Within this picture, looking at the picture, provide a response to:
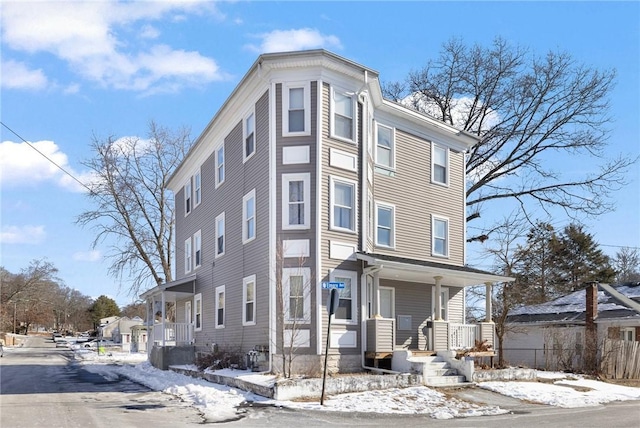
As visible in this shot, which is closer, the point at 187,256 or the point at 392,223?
the point at 392,223

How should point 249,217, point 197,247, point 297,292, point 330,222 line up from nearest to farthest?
point 297,292 → point 330,222 → point 249,217 → point 197,247

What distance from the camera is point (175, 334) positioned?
28703 mm

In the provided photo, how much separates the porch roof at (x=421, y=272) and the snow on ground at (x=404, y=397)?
3.83 meters

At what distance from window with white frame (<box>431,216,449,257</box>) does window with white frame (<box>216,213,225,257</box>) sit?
806 cm

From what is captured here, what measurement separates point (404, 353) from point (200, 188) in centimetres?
1371

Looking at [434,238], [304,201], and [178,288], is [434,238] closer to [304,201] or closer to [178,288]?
[304,201]

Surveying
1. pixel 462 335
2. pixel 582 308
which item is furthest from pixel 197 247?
pixel 582 308

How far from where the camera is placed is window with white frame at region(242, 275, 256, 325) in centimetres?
2073

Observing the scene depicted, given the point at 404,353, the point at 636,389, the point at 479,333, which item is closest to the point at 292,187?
the point at 404,353

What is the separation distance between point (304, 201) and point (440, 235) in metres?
7.65

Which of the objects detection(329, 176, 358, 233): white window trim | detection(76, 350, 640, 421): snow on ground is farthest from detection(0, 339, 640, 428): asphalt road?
detection(329, 176, 358, 233): white window trim

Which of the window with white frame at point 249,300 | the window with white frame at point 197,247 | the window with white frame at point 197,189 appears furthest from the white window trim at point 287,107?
the window with white frame at point 197,247

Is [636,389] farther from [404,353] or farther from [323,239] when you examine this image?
[323,239]

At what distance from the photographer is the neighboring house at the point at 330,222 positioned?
18.9 metres
